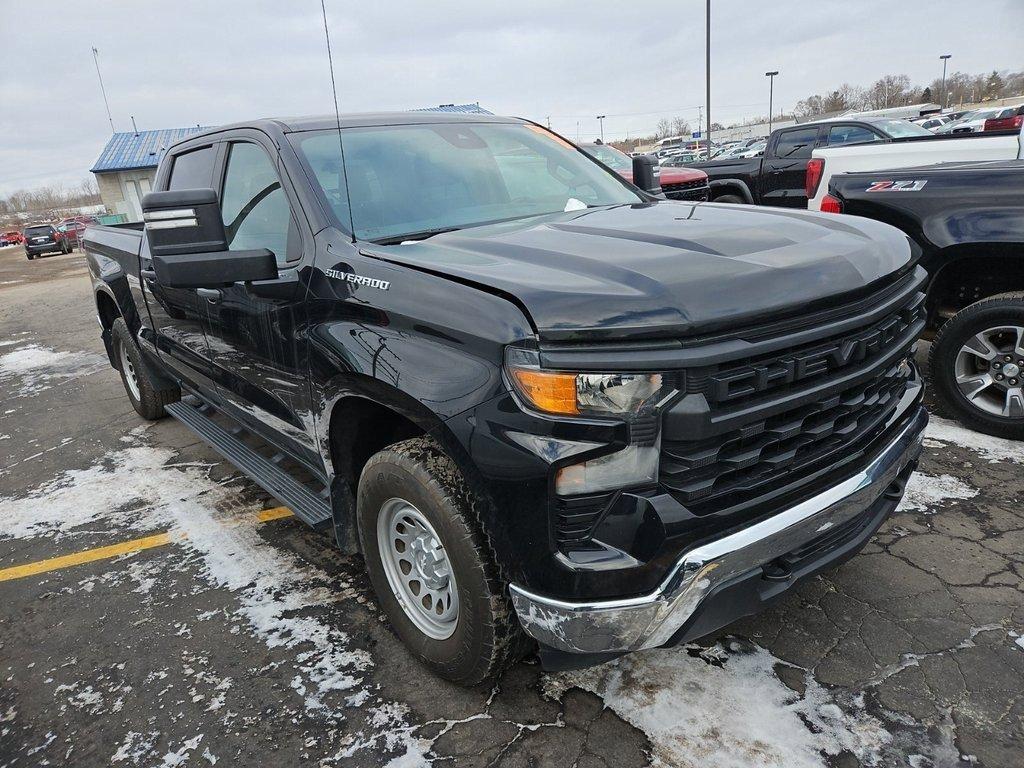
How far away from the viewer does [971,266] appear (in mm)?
4141

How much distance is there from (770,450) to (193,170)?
3380 mm

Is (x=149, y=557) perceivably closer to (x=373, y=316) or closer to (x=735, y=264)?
(x=373, y=316)

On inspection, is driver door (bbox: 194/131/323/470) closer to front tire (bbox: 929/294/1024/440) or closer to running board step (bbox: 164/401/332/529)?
running board step (bbox: 164/401/332/529)

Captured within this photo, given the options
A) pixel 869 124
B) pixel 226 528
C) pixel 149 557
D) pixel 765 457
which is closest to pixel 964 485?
pixel 765 457

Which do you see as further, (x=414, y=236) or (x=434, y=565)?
(x=414, y=236)

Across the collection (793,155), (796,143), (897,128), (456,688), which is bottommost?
(456,688)

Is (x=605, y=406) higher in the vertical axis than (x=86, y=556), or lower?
higher

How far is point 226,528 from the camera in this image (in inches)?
152

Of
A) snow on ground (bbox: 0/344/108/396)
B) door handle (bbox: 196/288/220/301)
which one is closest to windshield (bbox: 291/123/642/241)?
door handle (bbox: 196/288/220/301)

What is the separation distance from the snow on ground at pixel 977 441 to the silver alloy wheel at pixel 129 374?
222 inches

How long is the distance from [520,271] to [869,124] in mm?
11025

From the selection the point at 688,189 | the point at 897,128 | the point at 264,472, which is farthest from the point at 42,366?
the point at 897,128

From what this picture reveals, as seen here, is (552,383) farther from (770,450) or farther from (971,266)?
(971,266)

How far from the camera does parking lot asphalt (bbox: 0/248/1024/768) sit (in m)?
2.18
